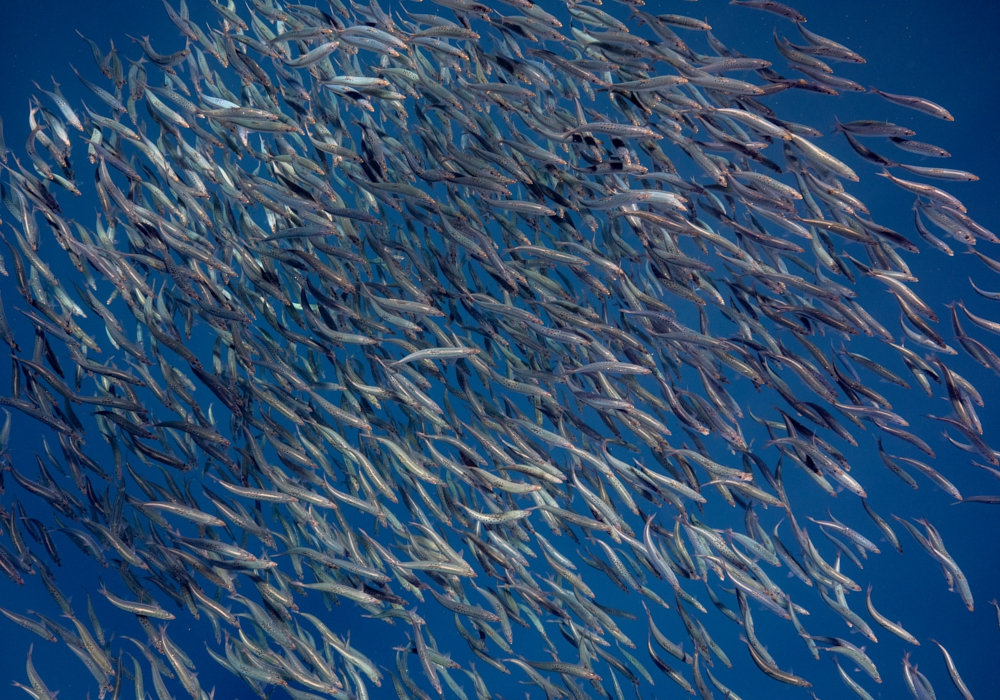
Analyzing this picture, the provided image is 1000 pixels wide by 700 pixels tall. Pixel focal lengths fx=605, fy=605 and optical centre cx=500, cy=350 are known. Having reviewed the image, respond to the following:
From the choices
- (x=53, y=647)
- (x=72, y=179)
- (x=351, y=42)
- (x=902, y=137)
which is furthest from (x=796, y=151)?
(x=53, y=647)

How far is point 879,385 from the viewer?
8062 mm

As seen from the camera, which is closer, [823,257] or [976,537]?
[823,257]

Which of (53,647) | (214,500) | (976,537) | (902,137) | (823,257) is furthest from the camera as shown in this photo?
(976,537)

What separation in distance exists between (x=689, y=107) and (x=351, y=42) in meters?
1.76

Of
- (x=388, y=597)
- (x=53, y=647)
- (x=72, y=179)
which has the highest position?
(x=72, y=179)

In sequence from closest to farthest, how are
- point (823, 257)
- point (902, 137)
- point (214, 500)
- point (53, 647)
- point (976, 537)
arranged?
point (902, 137) < point (823, 257) < point (214, 500) < point (53, 647) < point (976, 537)

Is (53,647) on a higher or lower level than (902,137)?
lower

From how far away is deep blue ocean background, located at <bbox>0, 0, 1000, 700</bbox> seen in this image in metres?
6.18

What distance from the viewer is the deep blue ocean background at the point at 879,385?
243 inches

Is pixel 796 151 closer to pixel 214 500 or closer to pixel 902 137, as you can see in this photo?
pixel 902 137

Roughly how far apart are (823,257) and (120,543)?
4329mm

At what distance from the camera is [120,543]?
11.9 ft

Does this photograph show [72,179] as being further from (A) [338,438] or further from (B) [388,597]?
(B) [388,597]

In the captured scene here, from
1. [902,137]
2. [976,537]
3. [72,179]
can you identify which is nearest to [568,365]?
[902,137]
